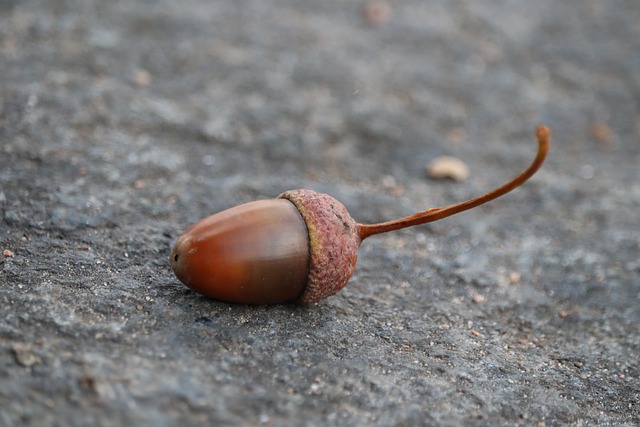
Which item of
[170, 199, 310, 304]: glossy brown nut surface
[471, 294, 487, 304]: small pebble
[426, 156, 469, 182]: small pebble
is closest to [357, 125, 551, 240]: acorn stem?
[170, 199, 310, 304]: glossy brown nut surface

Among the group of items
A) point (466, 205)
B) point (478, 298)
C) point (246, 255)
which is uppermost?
point (466, 205)

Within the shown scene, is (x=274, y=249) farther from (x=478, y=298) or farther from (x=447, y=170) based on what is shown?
(x=447, y=170)

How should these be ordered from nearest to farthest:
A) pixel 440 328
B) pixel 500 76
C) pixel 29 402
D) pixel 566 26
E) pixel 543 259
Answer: pixel 29 402
pixel 440 328
pixel 543 259
pixel 500 76
pixel 566 26

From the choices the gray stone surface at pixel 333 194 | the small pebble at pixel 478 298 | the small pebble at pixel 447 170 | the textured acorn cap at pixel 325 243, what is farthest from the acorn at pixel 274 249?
the small pebble at pixel 447 170

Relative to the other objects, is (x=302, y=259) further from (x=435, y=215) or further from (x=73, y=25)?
(x=73, y=25)

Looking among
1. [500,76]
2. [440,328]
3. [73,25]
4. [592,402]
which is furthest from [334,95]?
[592,402]

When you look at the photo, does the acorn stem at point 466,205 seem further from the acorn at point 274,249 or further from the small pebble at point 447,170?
the small pebble at point 447,170

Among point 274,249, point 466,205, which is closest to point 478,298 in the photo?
point 466,205

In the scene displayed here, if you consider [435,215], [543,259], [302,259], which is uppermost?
[435,215]
